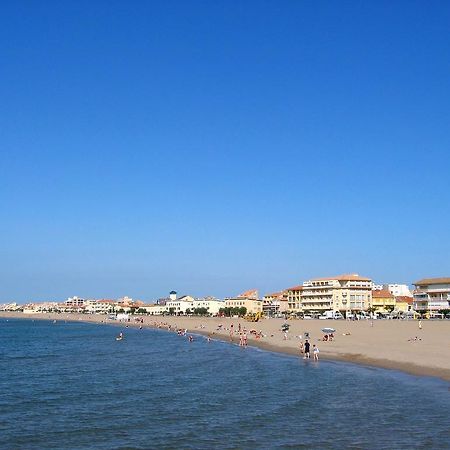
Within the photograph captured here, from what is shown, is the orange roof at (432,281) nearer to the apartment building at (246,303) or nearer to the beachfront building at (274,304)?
the beachfront building at (274,304)

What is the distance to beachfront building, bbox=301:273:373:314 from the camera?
439ft

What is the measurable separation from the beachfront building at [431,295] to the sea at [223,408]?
7633 centimetres

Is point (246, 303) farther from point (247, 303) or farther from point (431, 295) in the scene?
point (431, 295)

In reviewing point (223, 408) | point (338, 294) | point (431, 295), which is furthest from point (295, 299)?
point (223, 408)

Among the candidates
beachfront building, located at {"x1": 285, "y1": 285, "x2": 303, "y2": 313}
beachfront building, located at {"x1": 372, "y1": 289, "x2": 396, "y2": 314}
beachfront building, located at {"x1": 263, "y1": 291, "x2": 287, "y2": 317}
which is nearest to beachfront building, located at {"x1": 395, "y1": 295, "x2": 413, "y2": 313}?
beachfront building, located at {"x1": 372, "y1": 289, "x2": 396, "y2": 314}

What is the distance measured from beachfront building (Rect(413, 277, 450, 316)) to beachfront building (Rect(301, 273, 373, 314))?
73.9ft

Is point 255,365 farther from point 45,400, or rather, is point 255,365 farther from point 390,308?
point 390,308

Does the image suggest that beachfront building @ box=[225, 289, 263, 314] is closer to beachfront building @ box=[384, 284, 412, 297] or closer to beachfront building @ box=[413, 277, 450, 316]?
beachfront building @ box=[384, 284, 412, 297]

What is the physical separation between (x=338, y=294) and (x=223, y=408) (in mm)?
115303

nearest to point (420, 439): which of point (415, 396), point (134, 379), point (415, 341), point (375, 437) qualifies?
point (375, 437)

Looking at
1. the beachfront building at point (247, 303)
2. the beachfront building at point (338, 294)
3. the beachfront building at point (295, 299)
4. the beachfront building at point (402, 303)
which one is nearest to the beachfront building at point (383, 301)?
the beachfront building at point (402, 303)

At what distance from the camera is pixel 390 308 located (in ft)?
464

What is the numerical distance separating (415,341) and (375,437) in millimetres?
34060

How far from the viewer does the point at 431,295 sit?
10894 cm
